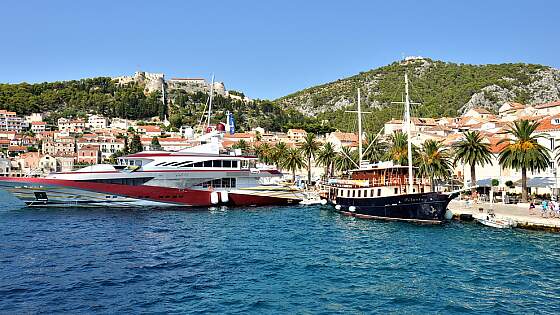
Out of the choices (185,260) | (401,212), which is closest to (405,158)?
(401,212)

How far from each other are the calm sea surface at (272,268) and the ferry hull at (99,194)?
9075mm

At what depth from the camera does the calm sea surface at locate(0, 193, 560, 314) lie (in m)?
16.7

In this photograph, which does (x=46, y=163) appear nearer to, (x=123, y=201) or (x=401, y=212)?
(x=123, y=201)

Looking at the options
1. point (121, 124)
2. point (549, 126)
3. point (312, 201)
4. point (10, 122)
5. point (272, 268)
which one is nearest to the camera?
point (272, 268)

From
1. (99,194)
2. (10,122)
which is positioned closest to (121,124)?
(10,122)

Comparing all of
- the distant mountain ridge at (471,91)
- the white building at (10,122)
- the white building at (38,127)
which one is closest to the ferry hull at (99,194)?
the distant mountain ridge at (471,91)

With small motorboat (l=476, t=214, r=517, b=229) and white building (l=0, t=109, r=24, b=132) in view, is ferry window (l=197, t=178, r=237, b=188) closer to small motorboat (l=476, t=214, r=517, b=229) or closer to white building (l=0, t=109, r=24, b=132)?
small motorboat (l=476, t=214, r=517, b=229)

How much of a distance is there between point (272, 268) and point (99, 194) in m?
29.1

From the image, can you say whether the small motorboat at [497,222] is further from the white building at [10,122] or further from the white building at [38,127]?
the white building at [10,122]

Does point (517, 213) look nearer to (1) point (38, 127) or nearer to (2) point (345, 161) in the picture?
(2) point (345, 161)

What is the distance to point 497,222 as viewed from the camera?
32.8 meters

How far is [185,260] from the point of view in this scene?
2344cm

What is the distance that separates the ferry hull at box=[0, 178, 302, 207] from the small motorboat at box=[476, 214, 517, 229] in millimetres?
24767

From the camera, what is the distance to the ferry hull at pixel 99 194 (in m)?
44.8
